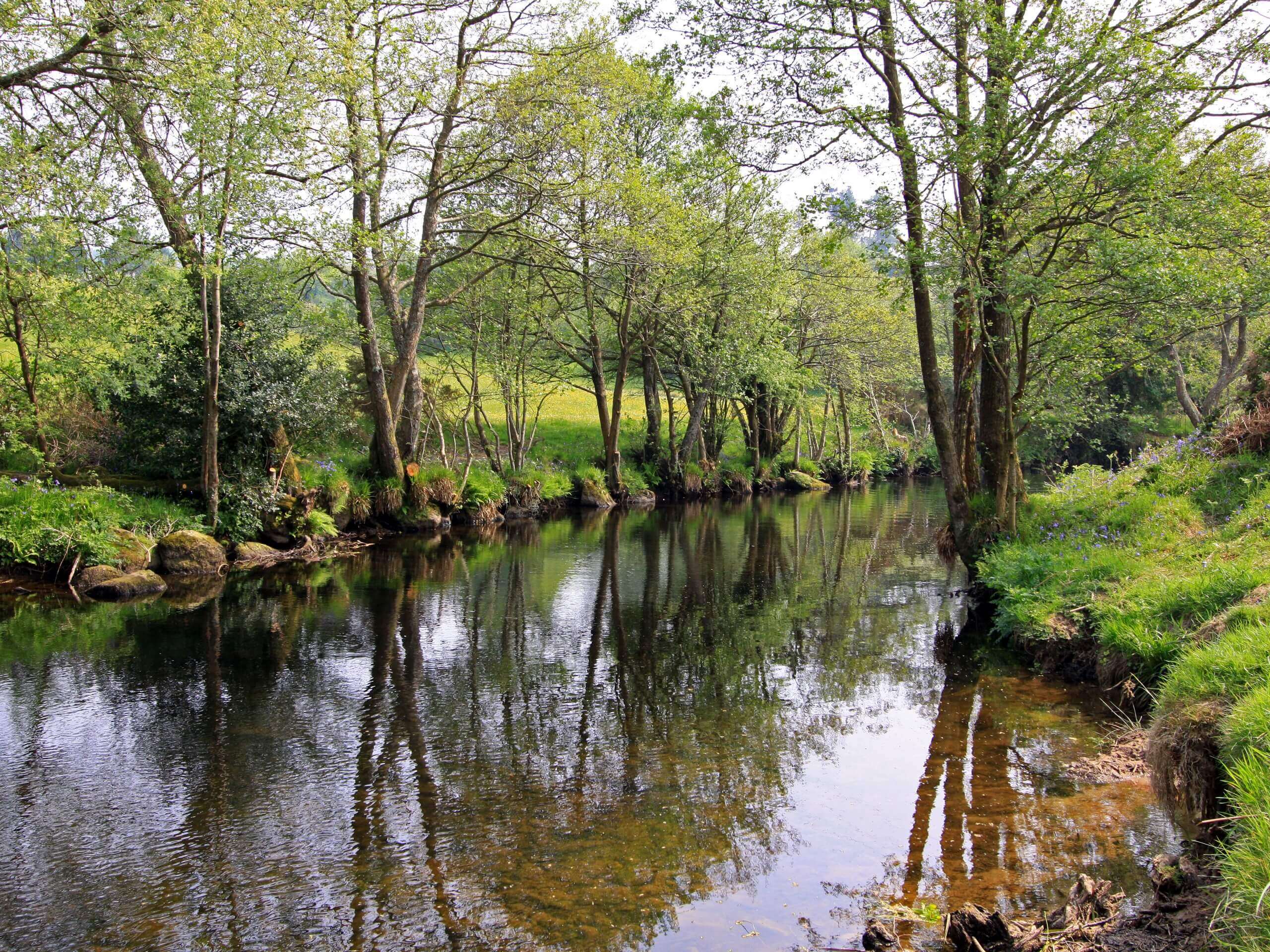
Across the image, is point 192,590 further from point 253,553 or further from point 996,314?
point 996,314

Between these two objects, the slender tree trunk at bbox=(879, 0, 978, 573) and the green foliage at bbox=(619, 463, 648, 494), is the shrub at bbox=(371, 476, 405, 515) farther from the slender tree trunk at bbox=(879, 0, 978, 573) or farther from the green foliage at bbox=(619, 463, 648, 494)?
the slender tree trunk at bbox=(879, 0, 978, 573)

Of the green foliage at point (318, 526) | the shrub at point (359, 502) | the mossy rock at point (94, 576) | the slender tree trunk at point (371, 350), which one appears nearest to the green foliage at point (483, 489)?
the slender tree trunk at point (371, 350)

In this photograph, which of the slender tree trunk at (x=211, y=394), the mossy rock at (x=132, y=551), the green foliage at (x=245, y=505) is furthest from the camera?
the green foliage at (x=245, y=505)

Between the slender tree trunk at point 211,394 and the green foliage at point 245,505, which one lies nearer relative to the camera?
the slender tree trunk at point 211,394

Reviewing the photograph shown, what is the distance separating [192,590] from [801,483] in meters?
29.1

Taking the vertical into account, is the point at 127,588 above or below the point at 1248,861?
below

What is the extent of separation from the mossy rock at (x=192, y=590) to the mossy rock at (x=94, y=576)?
3.01 feet

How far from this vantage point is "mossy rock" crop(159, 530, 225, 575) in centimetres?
1647

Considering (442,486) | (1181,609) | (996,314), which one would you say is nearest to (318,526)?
(442,486)

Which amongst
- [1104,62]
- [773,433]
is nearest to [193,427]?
[1104,62]

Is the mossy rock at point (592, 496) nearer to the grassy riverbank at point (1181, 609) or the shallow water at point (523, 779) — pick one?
the shallow water at point (523, 779)

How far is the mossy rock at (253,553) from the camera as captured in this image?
1816 cm

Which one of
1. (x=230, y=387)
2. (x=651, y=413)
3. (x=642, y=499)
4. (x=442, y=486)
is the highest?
(x=230, y=387)

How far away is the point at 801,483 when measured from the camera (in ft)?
131
